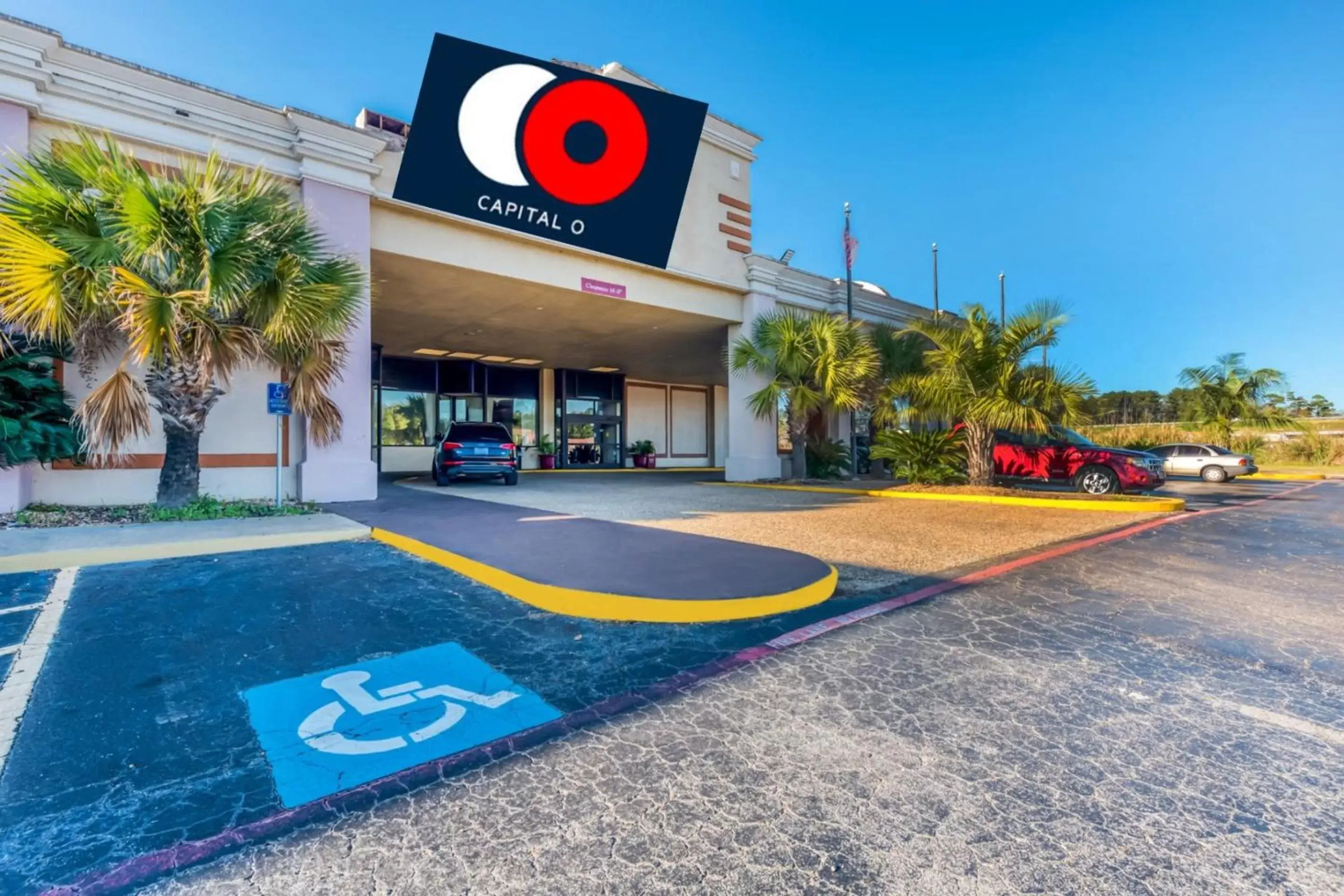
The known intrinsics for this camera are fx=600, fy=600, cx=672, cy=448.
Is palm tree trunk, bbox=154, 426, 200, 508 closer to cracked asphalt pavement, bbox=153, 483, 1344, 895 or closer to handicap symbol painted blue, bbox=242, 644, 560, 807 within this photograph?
handicap symbol painted blue, bbox=242, 644, 560, 807

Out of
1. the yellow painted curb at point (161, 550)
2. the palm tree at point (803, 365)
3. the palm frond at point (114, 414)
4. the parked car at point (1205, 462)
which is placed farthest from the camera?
the parked car at point (1205, 462)

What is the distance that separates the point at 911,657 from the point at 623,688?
1778mm

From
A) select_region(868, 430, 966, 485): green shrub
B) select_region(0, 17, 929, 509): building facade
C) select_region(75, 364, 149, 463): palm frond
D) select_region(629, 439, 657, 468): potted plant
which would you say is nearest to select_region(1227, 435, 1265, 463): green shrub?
select_region(0, 17, 929, 509): building facade

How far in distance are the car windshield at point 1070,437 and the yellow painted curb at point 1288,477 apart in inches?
432

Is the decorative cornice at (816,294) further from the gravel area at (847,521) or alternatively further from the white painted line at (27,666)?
the white painted line at (27,666)

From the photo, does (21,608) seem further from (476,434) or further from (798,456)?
(798,456)

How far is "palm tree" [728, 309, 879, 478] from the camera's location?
1558 cm

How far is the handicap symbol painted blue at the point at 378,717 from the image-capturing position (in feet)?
7.97

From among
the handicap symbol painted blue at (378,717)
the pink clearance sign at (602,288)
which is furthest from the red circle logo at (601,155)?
the handicap symbol painted blue at (378,717)

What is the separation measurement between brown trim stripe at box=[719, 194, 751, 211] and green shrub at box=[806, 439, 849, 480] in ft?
24.2

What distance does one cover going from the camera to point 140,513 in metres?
8.35

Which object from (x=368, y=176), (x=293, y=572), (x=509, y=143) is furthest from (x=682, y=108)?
(x=293, y=572)

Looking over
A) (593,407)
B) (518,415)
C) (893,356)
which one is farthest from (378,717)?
(593,407)

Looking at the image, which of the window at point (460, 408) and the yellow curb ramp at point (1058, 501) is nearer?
the yellow curb ramp at point (1058, 501)
